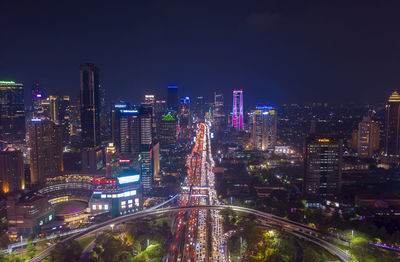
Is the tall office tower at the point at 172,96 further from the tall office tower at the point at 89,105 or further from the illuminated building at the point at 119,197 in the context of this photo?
the illuminated building at the point at 119,197

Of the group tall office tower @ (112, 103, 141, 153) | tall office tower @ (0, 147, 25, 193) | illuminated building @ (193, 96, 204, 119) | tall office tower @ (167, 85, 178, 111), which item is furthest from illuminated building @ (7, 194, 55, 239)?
illuminated building @ (193, 96, 204, 119)

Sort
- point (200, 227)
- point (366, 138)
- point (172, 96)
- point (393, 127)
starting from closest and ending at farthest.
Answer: point (200, 227)
point (393, 127)
point (366, 138)
point (172, 96)

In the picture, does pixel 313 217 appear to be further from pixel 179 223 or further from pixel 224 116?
pixel 224 116

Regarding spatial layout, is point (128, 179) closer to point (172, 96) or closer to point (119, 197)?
point (119, 197)

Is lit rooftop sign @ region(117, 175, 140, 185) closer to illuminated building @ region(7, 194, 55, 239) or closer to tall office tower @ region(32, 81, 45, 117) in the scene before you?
illuminated building @ region(7, 194, 55, 239)

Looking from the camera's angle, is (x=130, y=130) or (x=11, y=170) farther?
(x=130, y=130)

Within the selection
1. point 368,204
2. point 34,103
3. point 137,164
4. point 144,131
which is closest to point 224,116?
point 34,103

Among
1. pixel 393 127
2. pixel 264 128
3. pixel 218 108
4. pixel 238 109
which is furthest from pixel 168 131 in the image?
pixel 218 108
